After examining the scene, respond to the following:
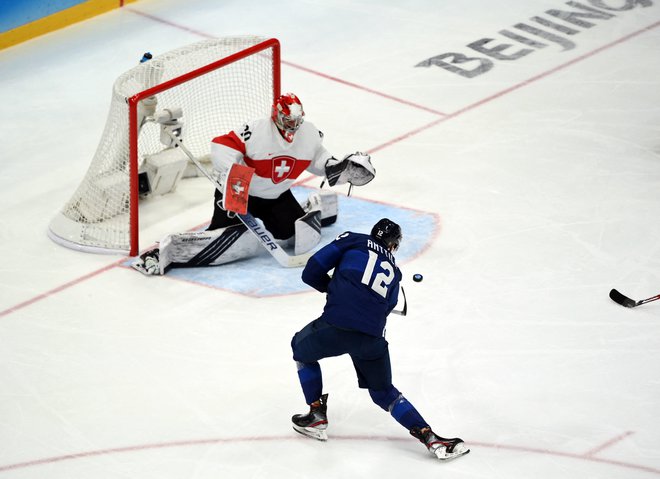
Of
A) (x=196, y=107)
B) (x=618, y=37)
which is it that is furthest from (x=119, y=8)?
(x=618, y=37)

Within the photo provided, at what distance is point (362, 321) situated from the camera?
4.06 metres

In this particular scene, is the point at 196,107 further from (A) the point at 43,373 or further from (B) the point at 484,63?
(B) the point at 484,63

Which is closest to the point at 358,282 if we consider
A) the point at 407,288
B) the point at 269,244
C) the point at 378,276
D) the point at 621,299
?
the point at 378,276

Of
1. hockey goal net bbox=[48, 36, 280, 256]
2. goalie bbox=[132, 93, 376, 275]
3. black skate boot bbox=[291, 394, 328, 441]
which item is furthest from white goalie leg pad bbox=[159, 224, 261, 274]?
black skate boot bbox=[291, 394, 328, 441]

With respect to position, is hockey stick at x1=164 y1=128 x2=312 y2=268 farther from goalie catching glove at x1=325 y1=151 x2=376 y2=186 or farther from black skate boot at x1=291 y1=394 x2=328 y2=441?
black skate boot at x1=291 y1=394 x2=328 y2=441

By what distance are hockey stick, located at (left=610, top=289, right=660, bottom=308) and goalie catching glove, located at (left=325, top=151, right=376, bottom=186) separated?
4.12 feet

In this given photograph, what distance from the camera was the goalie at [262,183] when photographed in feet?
17.8

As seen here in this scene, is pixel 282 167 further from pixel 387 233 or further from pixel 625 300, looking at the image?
pixel 625 300

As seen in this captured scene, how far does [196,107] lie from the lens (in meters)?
6.30

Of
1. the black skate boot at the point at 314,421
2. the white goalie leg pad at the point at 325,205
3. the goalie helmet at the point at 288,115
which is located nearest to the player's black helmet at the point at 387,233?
the black skate boot at the point at 314,421

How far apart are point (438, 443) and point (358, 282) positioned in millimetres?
681

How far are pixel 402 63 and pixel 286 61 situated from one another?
0.82 m

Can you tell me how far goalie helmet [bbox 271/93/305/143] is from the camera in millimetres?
5332

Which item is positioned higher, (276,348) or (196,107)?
(196,107)
